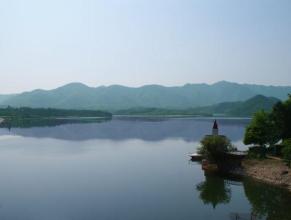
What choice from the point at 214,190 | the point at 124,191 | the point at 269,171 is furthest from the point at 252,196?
the point at 124,191

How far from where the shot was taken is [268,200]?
51281mm

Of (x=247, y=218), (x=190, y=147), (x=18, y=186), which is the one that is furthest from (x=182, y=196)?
(x=190, y=147)

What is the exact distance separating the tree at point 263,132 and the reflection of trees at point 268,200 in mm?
17086

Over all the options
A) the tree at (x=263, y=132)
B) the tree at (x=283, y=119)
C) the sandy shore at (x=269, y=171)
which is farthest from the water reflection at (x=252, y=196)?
the tree at (x=283, y=119)

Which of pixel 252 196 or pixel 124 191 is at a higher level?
pixel 124 191

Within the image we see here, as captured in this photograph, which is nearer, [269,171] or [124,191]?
[124,191]

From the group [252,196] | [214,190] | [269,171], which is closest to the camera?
[252,196]

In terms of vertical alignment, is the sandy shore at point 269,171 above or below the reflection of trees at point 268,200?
above

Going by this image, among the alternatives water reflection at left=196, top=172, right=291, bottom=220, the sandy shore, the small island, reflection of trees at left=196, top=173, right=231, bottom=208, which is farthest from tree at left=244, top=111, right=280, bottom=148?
reflection of trees at left=196, top=173, right=231, bottom=208

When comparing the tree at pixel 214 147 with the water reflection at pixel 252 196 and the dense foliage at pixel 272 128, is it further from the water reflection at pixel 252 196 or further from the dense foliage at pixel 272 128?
the dense foliage at pixel 272 128

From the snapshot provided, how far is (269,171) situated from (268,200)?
13464 mm

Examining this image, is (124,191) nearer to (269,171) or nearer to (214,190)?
(214,190)

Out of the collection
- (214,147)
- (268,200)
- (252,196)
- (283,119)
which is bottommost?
(252,196)

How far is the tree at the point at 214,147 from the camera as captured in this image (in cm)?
7100
